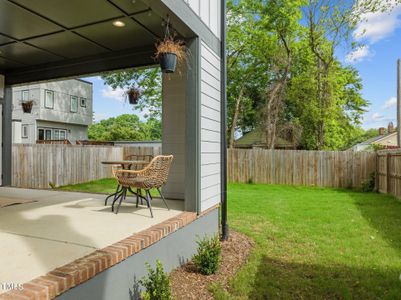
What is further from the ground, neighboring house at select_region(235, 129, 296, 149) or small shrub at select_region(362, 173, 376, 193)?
neighboring house at select_region(235, 129, 296, 149)

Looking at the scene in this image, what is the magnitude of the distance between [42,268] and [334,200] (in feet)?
24.7

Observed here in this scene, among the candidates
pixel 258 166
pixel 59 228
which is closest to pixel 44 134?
pixel 258 166

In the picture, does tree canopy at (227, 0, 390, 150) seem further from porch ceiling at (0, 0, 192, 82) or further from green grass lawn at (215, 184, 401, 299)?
porch ceiling at (0, 0, 192, 82)

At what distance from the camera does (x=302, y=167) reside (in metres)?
11.1

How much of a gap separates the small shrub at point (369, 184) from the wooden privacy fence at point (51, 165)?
9824 mm

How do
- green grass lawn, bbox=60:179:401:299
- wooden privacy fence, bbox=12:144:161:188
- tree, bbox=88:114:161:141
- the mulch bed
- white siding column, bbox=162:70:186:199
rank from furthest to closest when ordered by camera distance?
tree, bbox=88:114:161:141, wooden privacy fence, bbox=12:144:161:188, white siding column, bbox=162:70:186:199, green grass lawn, bbox=60:179:401:299, the mulch bed

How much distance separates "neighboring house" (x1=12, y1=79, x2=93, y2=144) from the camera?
1830 cm

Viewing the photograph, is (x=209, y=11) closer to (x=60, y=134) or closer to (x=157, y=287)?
(x=157, y=287)

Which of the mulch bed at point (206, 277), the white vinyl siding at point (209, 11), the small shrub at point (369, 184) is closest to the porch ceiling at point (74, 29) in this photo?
the white vinyl siding at point (209, 11)

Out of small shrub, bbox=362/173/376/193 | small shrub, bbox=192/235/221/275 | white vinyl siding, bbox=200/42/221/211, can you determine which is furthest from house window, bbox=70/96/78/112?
small shrub, bbox=192/235/221/275

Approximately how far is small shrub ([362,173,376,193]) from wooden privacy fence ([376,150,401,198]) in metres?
0.20

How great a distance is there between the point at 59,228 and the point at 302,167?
9568mm

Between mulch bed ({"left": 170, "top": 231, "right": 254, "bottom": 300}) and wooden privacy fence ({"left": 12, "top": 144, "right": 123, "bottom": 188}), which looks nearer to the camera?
mulch bed ({"left": 170, "top": 231, "right": 254, "bottom": 300})

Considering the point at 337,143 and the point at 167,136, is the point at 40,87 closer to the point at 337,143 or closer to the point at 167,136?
the point at 167,136
